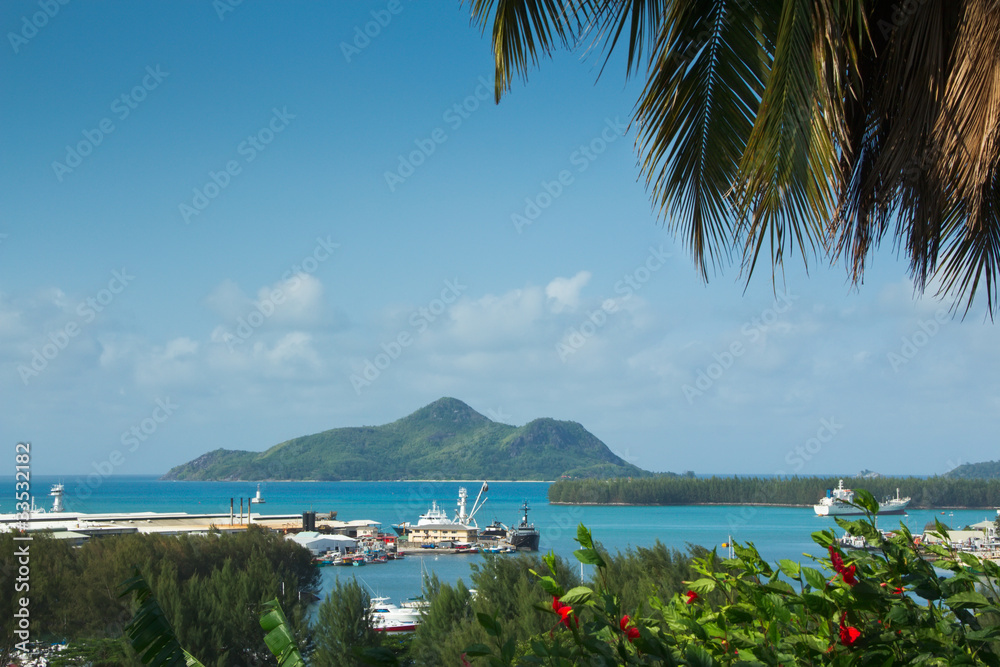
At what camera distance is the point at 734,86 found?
3260 millimetres

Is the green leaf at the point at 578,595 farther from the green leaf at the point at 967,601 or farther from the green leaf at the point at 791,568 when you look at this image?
the green leaf at the point at 967,601

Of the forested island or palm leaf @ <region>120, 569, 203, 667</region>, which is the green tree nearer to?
palm leaf @ <region>120, 569, 203, 667</region>

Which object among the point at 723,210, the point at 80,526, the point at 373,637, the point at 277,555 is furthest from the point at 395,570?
the point at 723,210

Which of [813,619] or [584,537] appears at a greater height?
[584,537]

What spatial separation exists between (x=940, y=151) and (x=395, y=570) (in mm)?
65901

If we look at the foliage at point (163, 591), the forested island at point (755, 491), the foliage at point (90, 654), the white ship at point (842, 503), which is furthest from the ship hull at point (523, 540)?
the foliage at point (90, 654)

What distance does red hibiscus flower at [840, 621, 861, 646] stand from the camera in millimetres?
1719

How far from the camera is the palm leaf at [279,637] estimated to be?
204 cm

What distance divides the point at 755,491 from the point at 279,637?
126084 mm

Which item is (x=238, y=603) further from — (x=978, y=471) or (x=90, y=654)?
(x=978, y=471)

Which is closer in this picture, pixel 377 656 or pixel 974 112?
pixel 377 656

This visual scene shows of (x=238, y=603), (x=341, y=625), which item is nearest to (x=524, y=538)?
(x=238, y=603)

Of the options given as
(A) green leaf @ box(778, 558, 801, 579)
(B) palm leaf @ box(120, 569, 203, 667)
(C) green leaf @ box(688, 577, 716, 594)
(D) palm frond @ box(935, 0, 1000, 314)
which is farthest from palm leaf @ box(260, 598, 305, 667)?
(D) palm frond @ box(935, 0, 1000, 314)

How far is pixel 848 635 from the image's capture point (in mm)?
1734
